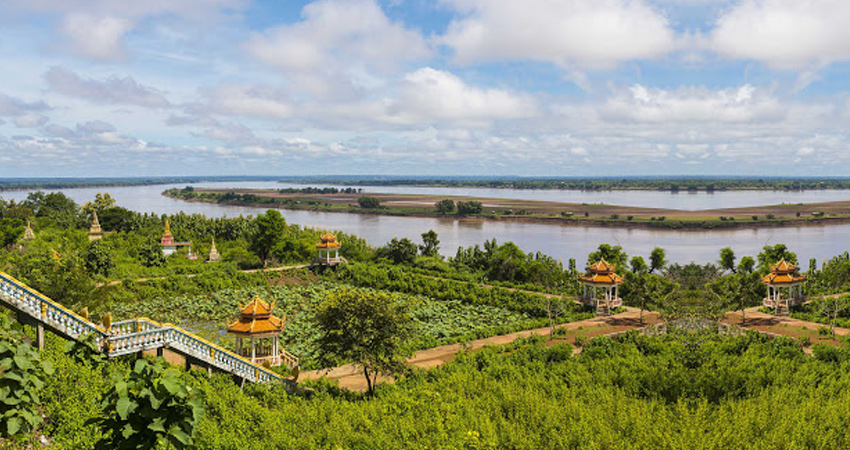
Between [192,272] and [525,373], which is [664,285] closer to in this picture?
[525,373]

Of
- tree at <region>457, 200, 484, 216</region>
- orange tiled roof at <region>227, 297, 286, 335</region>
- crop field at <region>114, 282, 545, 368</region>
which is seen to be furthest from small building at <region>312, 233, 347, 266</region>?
tree at <region>457, 200, 484, 216</region>

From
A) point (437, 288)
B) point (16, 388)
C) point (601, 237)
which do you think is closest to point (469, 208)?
point (601, 237)

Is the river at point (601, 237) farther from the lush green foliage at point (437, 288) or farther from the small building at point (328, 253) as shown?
the lush green foliage at point (437, 288)

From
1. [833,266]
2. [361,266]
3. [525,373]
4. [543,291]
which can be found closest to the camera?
[525,373]

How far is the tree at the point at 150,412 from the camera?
24.5ft

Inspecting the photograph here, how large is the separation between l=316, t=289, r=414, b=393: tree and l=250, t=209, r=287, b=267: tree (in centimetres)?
3385

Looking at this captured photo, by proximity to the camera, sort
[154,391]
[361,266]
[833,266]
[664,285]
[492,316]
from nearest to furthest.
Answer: [154,391] → [664,285] → [492,316] → [833,266] → [361,266]

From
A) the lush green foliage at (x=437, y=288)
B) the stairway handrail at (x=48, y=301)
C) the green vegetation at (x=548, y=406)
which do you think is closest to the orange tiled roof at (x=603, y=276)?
the lush green foliage at (x=437, y=288)

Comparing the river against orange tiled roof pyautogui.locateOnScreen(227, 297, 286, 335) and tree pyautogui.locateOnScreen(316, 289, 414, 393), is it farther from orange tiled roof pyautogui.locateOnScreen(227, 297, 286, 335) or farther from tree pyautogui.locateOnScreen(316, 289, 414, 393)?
tree pyautogui.locateOnScreen(316, 289, 414, 393)

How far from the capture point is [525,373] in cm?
1903

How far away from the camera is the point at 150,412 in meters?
7.52

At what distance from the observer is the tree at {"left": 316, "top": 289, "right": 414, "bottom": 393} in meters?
17.4

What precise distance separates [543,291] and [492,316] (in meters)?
5.45

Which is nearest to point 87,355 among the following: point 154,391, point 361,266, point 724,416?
point 154,391
